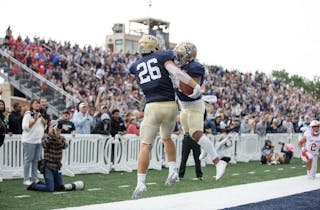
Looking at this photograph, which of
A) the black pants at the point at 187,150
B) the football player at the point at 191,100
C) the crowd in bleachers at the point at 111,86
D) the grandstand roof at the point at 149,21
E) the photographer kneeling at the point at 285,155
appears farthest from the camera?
the grandstand roof at the point at 149,21

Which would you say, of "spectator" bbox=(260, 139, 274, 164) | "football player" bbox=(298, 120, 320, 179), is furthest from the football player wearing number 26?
"spectator" bbox=(260, 139, 274, 164)

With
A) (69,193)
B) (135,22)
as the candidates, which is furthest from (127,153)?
(135,22)

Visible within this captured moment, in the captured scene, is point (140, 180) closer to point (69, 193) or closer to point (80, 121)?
point (69, 193)

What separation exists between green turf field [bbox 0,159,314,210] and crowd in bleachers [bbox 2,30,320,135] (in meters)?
2.13

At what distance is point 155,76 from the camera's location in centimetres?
592

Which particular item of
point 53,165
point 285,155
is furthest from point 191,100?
point 285,155

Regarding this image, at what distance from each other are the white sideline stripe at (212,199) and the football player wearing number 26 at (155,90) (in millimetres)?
418

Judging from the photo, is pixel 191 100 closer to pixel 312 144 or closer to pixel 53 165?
pixel 53 165

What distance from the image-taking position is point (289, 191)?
683cm

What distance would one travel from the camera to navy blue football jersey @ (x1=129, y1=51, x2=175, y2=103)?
5.90 metres

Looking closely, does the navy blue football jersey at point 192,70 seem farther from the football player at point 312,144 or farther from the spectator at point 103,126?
the spectator at point 103,126

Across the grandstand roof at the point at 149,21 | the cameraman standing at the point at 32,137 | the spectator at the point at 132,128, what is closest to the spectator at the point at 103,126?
the spectator at the point at 132,128

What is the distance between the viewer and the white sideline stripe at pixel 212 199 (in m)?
5.29

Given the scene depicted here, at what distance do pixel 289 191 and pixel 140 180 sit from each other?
213 cm
